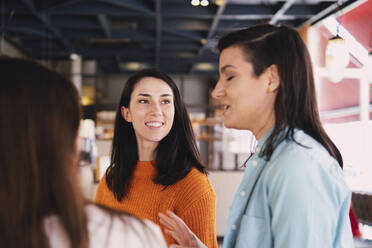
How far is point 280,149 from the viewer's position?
1037 mm

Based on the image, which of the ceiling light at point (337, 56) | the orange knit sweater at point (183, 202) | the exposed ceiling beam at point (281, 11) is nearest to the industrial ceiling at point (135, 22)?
the exposed ceiling beam at point (281, 11)

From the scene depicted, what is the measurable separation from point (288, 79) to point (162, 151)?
3.08 feet

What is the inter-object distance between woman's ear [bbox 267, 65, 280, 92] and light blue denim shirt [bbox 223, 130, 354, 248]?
0.15 meters

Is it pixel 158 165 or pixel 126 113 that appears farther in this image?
pixel 126 113

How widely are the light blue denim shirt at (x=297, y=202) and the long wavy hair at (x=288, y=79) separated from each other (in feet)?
0.16

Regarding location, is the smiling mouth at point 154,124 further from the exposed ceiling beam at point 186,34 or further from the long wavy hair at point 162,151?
the exposed ceiling beam at point 186,34

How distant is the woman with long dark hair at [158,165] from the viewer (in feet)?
5.33

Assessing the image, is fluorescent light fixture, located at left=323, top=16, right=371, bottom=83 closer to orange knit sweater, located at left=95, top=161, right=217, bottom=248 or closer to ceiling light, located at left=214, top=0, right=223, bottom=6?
ceiling light, located at left=214, top=0, right=223, bottom=6

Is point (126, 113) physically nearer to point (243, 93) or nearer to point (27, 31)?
point (243, 93)

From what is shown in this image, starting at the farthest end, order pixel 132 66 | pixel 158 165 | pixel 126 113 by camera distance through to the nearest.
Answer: pixel 132 66
pixel 126 113
pixel 158 165

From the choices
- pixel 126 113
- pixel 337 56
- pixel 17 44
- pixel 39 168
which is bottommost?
pixel 39 168

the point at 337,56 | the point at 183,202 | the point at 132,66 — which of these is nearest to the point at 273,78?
the point at 183,202

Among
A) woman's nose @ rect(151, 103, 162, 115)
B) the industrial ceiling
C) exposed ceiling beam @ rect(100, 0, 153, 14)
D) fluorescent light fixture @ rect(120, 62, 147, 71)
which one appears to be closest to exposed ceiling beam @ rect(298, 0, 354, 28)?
the industrial ceiling

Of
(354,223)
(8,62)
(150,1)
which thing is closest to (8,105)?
(8,62)
